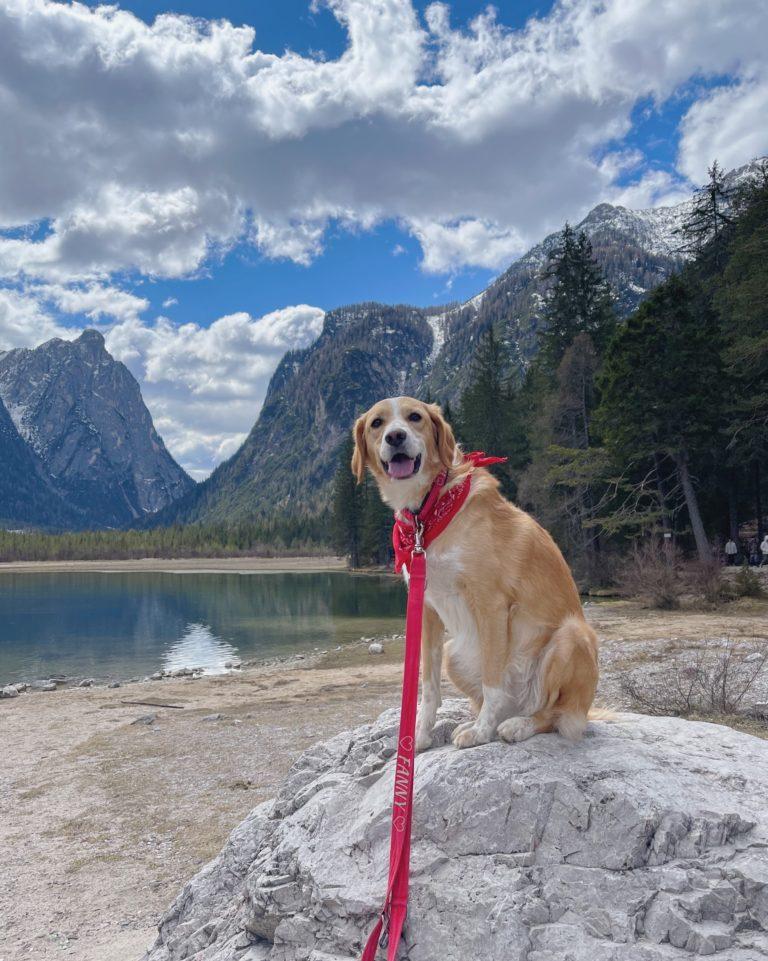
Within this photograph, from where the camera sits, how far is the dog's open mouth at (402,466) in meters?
3.40

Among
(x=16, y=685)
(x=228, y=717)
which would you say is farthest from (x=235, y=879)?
(x=16, y=685)

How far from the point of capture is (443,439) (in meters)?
3.59

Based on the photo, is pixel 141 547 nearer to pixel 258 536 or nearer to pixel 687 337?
pixel 258 536

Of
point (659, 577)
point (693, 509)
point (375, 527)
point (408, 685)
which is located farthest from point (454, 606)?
Answer: point (375, 527)

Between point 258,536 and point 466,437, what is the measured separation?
328 feet

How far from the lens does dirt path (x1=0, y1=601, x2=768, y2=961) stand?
6.26 meters

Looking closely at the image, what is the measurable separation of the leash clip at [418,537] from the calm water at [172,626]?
69.6ft

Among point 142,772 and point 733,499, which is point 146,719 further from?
point 733,499

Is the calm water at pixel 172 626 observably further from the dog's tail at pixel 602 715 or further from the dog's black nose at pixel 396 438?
the dog's black nose at pixel 396 438

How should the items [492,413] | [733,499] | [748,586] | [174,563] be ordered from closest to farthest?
[748,586], [733,499], [492,413], [174,563]

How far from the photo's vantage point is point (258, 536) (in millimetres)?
149250

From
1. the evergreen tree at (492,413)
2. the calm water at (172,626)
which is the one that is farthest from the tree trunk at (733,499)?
the evergreen tree at (492,413)

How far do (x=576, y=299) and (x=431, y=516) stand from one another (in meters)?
44.1

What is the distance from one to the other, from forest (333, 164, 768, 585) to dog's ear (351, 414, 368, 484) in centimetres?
2051
